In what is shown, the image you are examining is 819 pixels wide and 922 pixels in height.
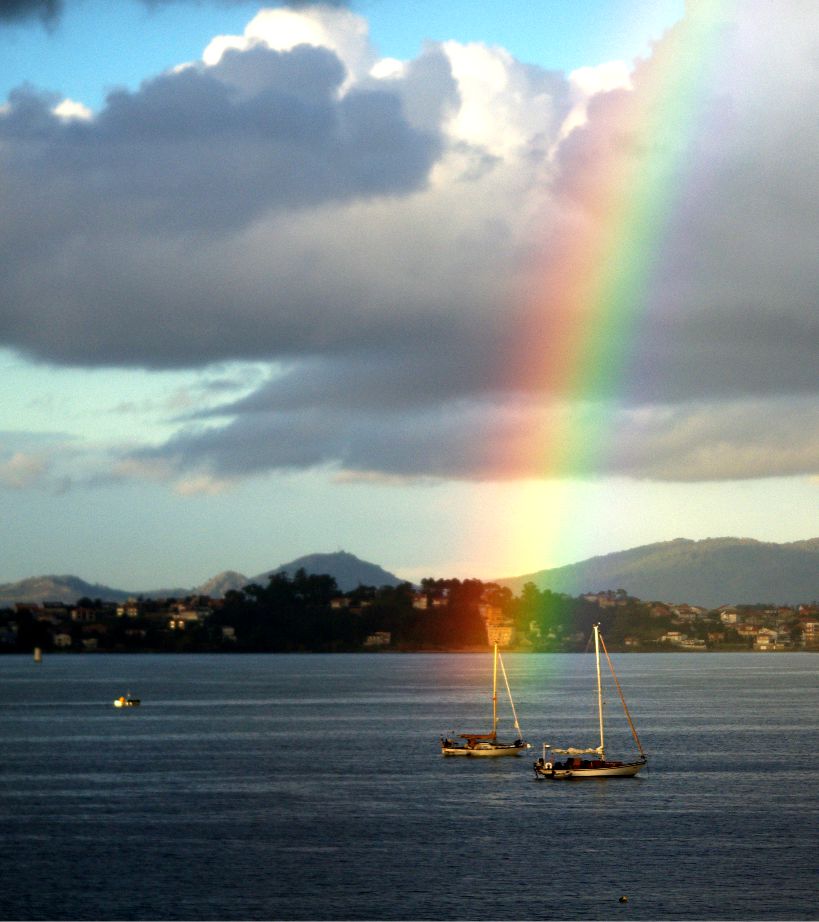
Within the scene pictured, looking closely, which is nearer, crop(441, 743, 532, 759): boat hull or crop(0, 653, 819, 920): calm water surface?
crop(0, 653, 819, 920): calm water surface

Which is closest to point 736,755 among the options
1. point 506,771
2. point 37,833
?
point 506,771

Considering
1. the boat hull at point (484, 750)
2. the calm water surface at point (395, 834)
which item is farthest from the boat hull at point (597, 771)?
the boat hull at point (484, 750)

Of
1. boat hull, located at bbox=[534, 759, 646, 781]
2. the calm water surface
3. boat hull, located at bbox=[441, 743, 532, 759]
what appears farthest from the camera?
boat hull, located at bbox=[441, 743, 532, 759]

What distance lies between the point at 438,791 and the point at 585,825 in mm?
21176

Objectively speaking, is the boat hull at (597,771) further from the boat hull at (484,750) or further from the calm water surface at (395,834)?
the boat hull at (484,750)

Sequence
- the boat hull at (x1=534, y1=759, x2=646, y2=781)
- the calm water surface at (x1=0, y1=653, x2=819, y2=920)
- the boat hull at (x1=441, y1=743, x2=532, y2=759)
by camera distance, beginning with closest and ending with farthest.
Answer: the calm water surface at (x1=0, y1=653, x2=819, y2=920) < the boat hull at (x1=534, y1=759, x2=646, y2=781) < the boat hull at (x1=441, y1=743, x2=532, y2=759)

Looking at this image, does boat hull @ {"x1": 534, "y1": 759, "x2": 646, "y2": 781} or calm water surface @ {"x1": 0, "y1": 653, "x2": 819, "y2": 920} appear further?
boat hull @ {"x1": 534, "y1": 759, "x2": 646, "y2": 781}

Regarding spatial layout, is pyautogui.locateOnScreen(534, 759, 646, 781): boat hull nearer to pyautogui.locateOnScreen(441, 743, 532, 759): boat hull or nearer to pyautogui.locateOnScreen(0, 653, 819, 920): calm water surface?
pyautogui.locateOnScreen(0, 653, 819, 920): calm water surface

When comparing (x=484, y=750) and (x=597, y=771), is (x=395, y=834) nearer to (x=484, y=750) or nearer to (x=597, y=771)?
(x=597, y=771)

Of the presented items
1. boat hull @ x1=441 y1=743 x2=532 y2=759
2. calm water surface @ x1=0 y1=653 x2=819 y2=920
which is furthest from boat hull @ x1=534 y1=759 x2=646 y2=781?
boat hull @ x1=441 y1=743 x2=532 y2=759

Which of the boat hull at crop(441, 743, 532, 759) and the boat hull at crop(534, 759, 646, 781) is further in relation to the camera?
the boat hull at crop(441, 743, 532, 759)

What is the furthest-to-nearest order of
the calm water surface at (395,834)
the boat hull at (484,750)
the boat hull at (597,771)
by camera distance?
the boat hull at (484,750) → the boat hull at (597,771) → the calm water surface at (395,834)

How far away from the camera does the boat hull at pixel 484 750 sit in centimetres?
14088

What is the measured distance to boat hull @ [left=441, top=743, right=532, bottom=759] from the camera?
141 m
